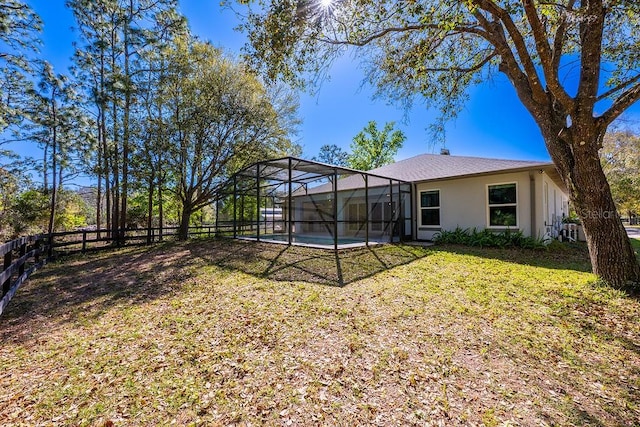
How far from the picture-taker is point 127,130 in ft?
32.5

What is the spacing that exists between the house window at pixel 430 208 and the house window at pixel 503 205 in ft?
6.24

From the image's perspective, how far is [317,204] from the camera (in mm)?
15352

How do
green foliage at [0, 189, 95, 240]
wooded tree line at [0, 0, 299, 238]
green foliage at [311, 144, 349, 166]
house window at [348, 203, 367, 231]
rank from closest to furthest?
1. wooded tree line at [0, 0, 299, 238]
2. green foliage at [0, 189, 95, 240]
3. house window at [348, 203, 367, 231]
4. green foliage at [311, 144, 349, 166]

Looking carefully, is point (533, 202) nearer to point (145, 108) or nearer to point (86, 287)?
point (86, 287)

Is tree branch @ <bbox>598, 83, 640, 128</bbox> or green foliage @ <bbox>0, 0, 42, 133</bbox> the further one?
green foliage @ <bbox>0, 0, 42, 133</bbox>

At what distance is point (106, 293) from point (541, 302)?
7.35 meters

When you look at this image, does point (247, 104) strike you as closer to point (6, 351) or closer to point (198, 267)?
point (198, 267)

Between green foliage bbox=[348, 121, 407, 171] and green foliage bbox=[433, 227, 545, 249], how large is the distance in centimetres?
1819

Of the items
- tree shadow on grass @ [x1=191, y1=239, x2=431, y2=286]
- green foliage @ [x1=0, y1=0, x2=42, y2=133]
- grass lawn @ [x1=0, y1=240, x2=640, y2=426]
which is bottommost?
grass lawn @ [x1=0, y1=240, x2=640, y2=426]

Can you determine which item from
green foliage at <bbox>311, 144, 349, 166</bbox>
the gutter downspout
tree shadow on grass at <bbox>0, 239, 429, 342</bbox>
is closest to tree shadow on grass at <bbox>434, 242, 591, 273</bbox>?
the gutter downspout

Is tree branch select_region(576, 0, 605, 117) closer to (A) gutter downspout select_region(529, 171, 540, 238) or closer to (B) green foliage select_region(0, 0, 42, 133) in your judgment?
(A) gutter downspout select_region(529, 171, 540, 238)

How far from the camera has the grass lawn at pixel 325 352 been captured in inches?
78.0

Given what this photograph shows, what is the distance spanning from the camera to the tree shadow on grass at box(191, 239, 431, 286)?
5.62 m

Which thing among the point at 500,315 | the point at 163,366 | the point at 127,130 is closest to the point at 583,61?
the point at 500,315
